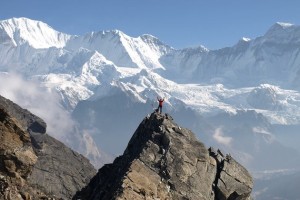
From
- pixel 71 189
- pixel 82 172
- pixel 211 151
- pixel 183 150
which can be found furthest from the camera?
pixel 82 172

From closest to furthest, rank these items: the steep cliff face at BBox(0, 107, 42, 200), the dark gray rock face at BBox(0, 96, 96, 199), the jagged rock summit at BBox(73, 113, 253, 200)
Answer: the steep cliff face at BBox(0, 107, 42, 200), the jagged rock summit at BBox(73, 113, 253, 200), the dark gray rock face at BBox(0, 96, 96, 199)

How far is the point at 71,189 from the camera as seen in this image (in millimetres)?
153750

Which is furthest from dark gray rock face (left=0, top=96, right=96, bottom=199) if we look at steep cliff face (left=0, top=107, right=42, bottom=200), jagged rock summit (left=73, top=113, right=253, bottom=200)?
steep cliff face (left=0, top=107, right=42, bottom=200)

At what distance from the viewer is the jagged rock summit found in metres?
54.7

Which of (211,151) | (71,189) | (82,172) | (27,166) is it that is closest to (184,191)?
(211,151)

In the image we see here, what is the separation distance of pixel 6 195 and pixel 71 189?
110m

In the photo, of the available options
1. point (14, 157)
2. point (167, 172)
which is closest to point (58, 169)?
point (167, 172)

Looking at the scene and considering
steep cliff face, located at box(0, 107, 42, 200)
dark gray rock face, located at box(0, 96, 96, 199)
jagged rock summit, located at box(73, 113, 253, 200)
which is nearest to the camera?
steep cliff face, located at box(0, 107, 42, 200)

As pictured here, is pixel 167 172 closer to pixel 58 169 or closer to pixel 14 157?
pixel 14 157

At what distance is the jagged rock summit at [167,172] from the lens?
5472cm

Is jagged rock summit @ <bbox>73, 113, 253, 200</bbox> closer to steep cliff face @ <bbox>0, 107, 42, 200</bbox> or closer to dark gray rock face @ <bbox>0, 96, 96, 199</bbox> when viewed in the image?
steep cliff face @ <bbox>0, 107, 42, 200</bbox>

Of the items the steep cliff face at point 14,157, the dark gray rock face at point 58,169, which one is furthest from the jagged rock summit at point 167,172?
the dark gray rock face at point 58,169

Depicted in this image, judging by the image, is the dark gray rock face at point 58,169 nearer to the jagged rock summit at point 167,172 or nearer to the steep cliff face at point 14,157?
the jagged rock summit at point 167,172

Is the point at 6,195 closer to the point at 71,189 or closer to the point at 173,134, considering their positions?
the point at 173,134
